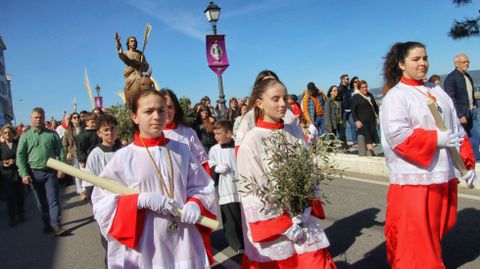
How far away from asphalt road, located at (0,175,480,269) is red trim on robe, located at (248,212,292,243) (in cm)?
40

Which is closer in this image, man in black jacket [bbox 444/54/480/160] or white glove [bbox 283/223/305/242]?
white glove [bbox 283/223/305/242]

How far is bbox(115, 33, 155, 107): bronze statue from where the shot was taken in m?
4.60

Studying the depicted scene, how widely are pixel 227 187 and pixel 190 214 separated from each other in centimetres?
246

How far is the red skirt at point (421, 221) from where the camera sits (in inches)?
125

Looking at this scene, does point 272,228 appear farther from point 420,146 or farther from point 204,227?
point 420,146

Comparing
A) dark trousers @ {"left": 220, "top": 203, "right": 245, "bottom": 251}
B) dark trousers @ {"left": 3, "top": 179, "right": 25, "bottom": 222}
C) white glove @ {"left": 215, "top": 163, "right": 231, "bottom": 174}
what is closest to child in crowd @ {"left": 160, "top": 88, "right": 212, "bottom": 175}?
white glove @ {"left": 215, "top": 163, "right": 231, "bottom": 174}

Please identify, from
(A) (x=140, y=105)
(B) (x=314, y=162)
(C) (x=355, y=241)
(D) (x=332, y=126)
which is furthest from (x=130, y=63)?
(D) (x=332, y=126)

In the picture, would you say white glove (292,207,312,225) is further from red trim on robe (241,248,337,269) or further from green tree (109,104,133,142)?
green tree (109,104,133,142)

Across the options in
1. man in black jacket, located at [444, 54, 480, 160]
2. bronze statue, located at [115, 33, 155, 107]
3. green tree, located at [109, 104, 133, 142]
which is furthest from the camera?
man in black jacket, located at [444, 54, 480, 160]

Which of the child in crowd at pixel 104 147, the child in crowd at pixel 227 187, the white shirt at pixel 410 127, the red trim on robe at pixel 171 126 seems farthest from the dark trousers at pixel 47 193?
the white shirt at pixel 410 127

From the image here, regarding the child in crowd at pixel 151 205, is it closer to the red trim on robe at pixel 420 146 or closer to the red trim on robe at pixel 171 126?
the red trim on robe at pixel 171 126

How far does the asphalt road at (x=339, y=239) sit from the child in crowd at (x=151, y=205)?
1.05m

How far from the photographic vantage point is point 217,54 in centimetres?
1117

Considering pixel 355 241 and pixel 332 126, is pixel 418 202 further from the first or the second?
pixel 332 126
